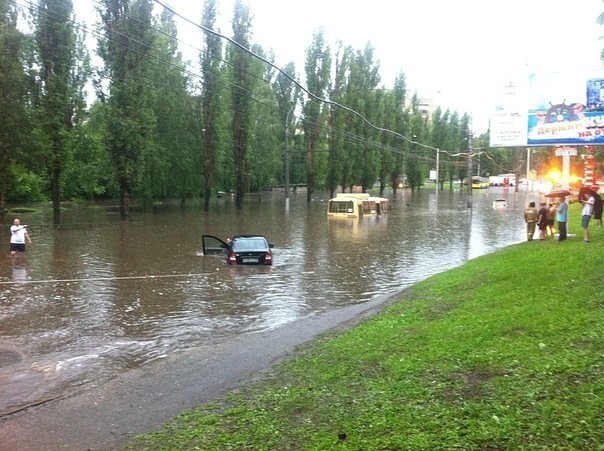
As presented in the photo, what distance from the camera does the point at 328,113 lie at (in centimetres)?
7269

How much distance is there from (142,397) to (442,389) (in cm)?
414

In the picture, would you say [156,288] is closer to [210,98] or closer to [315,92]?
[210,98]

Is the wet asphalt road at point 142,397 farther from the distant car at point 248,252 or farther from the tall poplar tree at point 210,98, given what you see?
the tall poplar tree at point 210,98

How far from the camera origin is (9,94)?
33.9 meters

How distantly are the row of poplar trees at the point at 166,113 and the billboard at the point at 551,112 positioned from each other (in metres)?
8.42

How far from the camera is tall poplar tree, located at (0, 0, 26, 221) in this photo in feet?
109

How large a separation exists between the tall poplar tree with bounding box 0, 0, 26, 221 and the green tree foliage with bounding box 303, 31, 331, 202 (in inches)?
1554

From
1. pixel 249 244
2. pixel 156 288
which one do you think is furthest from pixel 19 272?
pixel 249 244

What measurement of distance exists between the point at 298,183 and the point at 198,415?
9622cm

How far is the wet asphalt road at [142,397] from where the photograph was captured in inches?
253

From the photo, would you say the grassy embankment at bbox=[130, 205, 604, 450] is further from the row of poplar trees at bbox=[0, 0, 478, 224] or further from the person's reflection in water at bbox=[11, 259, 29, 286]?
the person's reflection in water at bbox=[11, 259, 29, 286]

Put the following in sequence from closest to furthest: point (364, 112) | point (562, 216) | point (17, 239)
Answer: point (562, 216)
point (17, 239)
point (364, 112)

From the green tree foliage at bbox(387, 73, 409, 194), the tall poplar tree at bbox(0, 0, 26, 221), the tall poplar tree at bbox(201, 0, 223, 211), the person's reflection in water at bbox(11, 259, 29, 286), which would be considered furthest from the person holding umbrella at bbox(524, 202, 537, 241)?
the green tree foliage at bbox(387, 73, 409, 194)

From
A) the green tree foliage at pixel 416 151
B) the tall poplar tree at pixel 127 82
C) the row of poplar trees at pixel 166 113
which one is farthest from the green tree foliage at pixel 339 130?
the tall poplar tree at pixel 127 82
